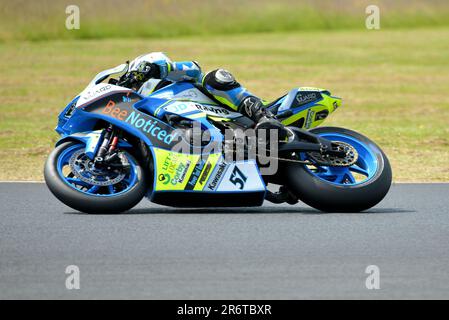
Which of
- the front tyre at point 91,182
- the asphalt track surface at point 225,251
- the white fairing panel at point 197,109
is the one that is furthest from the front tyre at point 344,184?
the front tyre at point 91,182

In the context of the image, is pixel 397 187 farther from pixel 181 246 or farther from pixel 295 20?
pixel 295 20

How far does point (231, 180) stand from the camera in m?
9.12

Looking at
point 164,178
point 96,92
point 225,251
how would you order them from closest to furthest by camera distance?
point 225,251, point 164,178, point 96,92

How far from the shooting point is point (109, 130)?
30.5 ft

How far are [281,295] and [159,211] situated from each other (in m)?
3.46

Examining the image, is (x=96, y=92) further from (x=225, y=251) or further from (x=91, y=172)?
(x=225, y=251)

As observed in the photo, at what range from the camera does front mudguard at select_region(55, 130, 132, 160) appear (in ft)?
29.9

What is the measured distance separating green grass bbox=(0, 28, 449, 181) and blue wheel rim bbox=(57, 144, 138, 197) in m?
3.56

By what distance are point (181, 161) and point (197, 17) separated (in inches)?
1201

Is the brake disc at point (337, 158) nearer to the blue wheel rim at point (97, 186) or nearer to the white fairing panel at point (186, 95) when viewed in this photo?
the white fairing panel at point (186, 95)

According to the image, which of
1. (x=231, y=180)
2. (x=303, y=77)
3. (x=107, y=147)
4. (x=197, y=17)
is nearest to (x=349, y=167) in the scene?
(x=231, y=180)

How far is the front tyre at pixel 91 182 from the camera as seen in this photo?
29.6ft

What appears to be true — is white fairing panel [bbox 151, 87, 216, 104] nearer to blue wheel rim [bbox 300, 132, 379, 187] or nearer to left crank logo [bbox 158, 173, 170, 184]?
left crank logo [bbox 158, 173, 170, 184]

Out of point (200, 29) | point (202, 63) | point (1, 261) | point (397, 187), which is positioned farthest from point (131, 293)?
point (200, 29)
